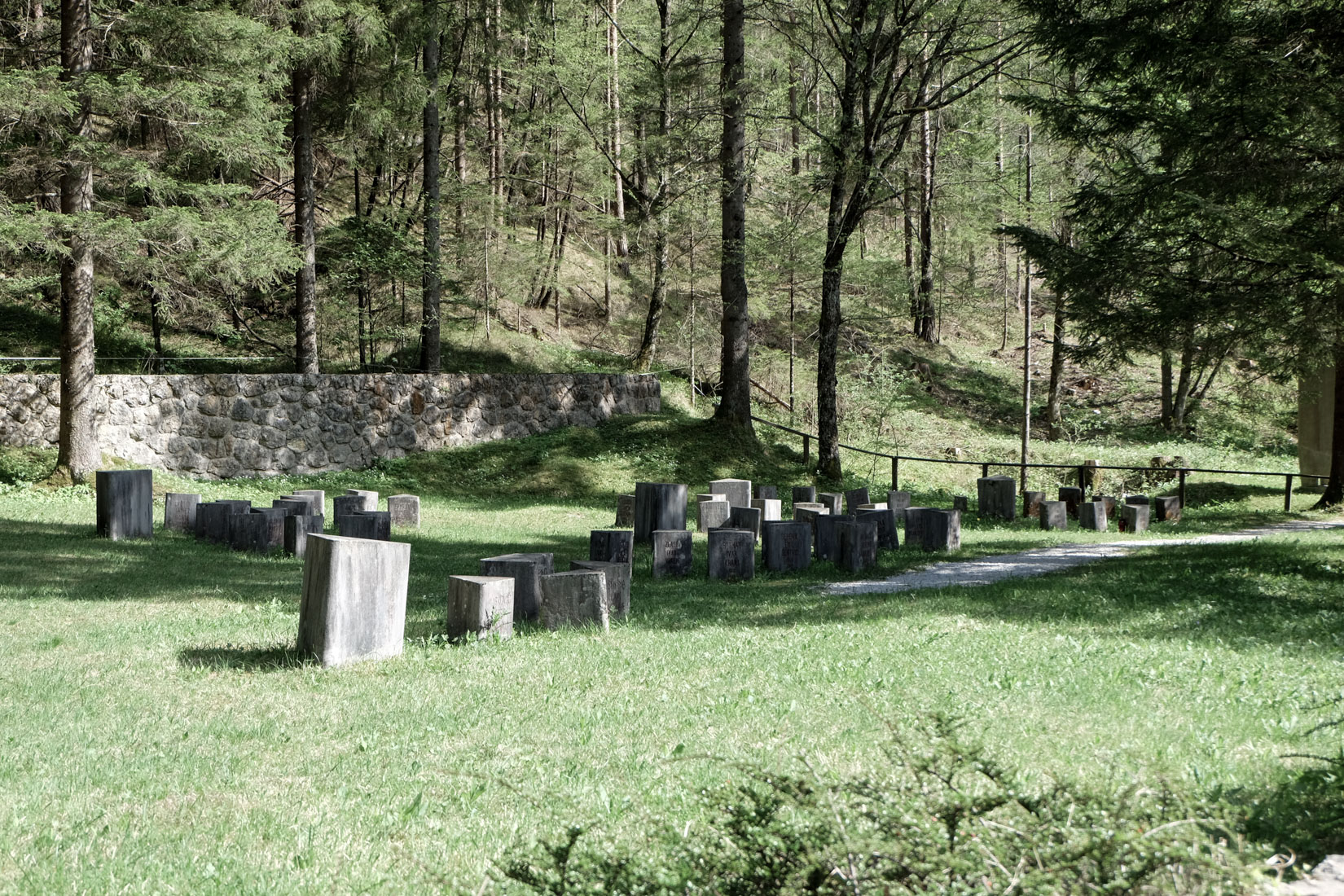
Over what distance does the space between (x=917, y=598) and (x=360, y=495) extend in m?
7.52

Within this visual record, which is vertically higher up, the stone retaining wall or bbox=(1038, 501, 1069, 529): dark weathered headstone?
the stone retaining wall

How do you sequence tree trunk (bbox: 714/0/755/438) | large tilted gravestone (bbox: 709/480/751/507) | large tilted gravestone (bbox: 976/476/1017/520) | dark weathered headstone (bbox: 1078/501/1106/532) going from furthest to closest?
tree trunk (bbox: 714/0/755/438), large tilted gravestone (bbox: 976/476/1017/520), dark weathered headstone (bbox: 1078/501/1106/532), large tilted gravestone (bbox: 709/480/751/507)

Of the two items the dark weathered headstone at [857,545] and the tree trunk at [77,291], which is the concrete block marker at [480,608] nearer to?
the dark weathered headstone at [857,545]

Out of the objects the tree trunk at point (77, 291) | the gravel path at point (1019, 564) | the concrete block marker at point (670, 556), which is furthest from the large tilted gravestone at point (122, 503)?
the gravel path at point (1019, 564)

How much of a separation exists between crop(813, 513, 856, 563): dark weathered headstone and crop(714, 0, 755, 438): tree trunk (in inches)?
375

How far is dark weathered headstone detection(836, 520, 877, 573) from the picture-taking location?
10.9 m

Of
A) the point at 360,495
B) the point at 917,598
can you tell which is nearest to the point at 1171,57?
the point at 917,598

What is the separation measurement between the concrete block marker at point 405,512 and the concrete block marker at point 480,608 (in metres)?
6.89

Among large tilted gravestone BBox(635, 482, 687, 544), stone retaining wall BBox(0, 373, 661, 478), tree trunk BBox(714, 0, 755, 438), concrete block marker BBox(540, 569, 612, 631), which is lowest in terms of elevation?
concrete block marker BBox(540, 569, 612, 631)

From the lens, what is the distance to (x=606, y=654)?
651 centimetres

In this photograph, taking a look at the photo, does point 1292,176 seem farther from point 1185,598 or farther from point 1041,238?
point 1185,598

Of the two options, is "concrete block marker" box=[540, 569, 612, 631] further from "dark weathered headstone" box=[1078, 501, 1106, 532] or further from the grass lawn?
"dark weathered headstone" box=[1078, 501, 1106, 532]

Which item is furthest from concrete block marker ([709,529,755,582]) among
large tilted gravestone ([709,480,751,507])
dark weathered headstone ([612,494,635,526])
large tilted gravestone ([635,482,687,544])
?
large tilted gravestone ([709,480,751,507])

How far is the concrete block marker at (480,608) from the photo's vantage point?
22.7 feet
